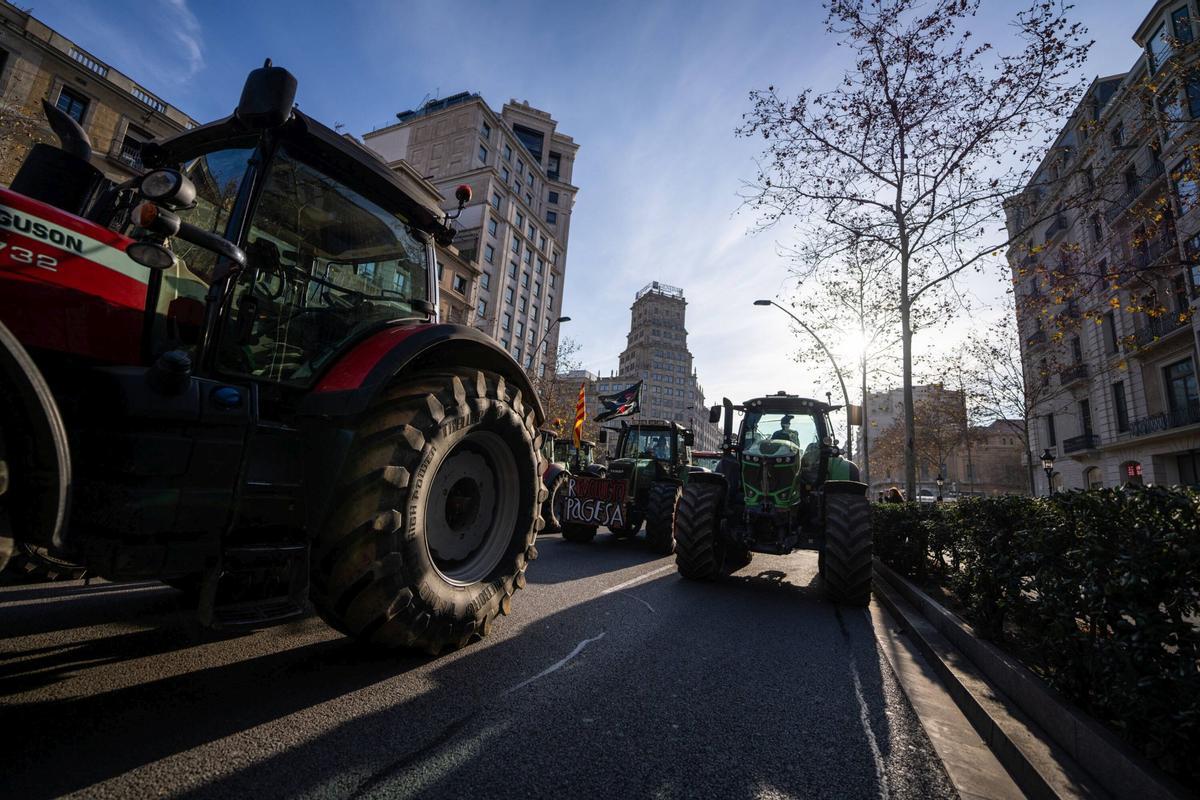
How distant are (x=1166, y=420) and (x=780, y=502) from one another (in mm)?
27086

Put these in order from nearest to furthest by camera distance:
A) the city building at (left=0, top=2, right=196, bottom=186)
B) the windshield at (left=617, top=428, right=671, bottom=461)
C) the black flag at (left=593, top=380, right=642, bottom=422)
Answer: the windshield at (left=617, top=428, right=671, bottom=461), the black flag at (left=593, top=380, right=642, bottom=422), the city building at (left=0, top=2, right=196, bottom=186)

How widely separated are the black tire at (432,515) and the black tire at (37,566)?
86 cm

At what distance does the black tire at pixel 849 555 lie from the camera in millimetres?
5406

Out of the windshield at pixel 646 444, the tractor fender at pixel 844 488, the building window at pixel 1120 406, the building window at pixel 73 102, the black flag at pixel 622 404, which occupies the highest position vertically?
the building window at pixel 73 102

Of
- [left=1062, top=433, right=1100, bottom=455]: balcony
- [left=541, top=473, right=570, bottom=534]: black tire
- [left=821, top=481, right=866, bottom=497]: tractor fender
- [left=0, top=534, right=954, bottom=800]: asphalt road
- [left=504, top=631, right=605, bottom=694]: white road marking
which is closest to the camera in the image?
[left=0, top=534, right=954, bottom=800]: asphalt road

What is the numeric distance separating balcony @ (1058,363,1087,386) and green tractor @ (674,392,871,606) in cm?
2968

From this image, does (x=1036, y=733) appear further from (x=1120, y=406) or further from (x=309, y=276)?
(x=1120, y=406)

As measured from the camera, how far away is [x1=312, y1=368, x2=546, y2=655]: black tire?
235cm

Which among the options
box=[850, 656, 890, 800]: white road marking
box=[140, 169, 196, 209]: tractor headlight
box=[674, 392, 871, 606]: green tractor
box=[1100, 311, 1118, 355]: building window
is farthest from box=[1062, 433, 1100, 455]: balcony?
box=[140, 169, 196, 209]: tractor headlight

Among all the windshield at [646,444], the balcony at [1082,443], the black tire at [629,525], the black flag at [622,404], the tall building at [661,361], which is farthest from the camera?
the tall building at [661,361]

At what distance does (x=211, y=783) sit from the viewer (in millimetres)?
1618

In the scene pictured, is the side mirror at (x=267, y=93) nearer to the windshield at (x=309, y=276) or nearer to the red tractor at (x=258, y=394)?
the red tractor at (x=258, y=394)

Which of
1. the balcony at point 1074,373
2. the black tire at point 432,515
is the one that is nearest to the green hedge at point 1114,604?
the black tire at point 432,515

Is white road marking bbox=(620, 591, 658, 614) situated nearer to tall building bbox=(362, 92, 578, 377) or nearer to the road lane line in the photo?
the road lane line
